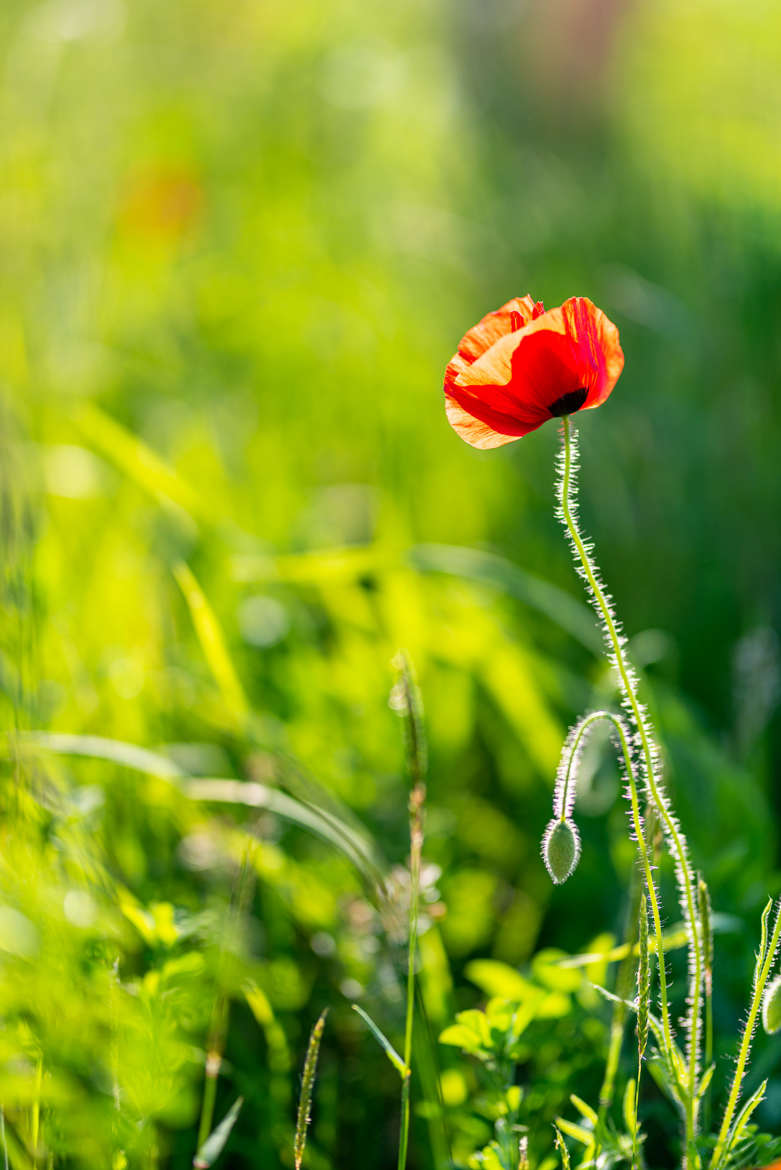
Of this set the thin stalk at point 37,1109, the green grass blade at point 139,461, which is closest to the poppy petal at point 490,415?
the thin stalk at point 37,1109

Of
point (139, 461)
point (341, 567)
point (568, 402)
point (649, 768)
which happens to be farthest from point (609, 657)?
point (139, 461)

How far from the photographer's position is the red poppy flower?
0.79 meters

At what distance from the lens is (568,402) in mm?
838

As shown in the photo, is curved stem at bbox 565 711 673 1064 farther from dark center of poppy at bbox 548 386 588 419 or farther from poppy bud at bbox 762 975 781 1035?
dark center of poppy at bbox 548 386 588 419

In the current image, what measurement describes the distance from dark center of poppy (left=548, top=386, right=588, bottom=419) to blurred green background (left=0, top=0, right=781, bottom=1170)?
0.48m

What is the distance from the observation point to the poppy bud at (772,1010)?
808 mm

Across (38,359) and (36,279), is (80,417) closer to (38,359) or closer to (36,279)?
(38,359)

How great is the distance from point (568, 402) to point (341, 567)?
773 millimetres

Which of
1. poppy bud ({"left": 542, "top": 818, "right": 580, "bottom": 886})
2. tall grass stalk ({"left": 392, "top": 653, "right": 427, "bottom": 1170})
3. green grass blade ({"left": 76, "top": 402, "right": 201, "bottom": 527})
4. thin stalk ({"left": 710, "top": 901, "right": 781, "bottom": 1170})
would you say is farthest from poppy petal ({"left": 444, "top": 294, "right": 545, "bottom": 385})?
green grass blade ({"left": 76, "top": 402, "right": 201, "bottom": 527})

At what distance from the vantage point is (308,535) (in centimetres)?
217

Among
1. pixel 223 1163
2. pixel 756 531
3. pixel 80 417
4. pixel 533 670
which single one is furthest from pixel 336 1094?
pixel 756 531

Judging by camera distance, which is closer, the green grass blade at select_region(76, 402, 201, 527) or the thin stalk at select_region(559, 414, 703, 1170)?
the thin stalk at select_region(559, 414, 703, 1170)

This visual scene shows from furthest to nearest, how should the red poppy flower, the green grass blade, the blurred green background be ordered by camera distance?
the green grass blade < the blurred green background < the red poppy flower

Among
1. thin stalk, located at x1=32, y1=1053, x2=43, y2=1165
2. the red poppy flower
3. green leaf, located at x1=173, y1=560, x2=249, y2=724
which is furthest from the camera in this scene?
green leaf, located at x1=173, y1=560, x2=249, y2=724
